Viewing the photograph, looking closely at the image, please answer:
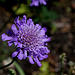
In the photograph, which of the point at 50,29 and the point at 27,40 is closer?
the point at 27,40

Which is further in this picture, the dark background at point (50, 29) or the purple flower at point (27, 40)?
the dark background at point (50, 29)

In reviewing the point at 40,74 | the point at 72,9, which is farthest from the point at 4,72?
the point at 72,9

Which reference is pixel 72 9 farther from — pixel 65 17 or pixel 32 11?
pixel 32 11

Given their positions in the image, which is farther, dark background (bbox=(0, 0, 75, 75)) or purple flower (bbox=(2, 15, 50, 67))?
dark background (bbox=(0, 0, 75, 75))

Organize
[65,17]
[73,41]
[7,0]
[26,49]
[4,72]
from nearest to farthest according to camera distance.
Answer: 1. [26,49]
2. [4,72]
3. [73,41]
4. [7,0]
5. [65,17]

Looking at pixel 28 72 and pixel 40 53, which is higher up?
pixel 40 53

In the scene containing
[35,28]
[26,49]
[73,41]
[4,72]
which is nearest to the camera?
[26,49]

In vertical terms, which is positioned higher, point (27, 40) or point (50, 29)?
point (27, 40)

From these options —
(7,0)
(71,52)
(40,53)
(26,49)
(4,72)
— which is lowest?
(71,52)
